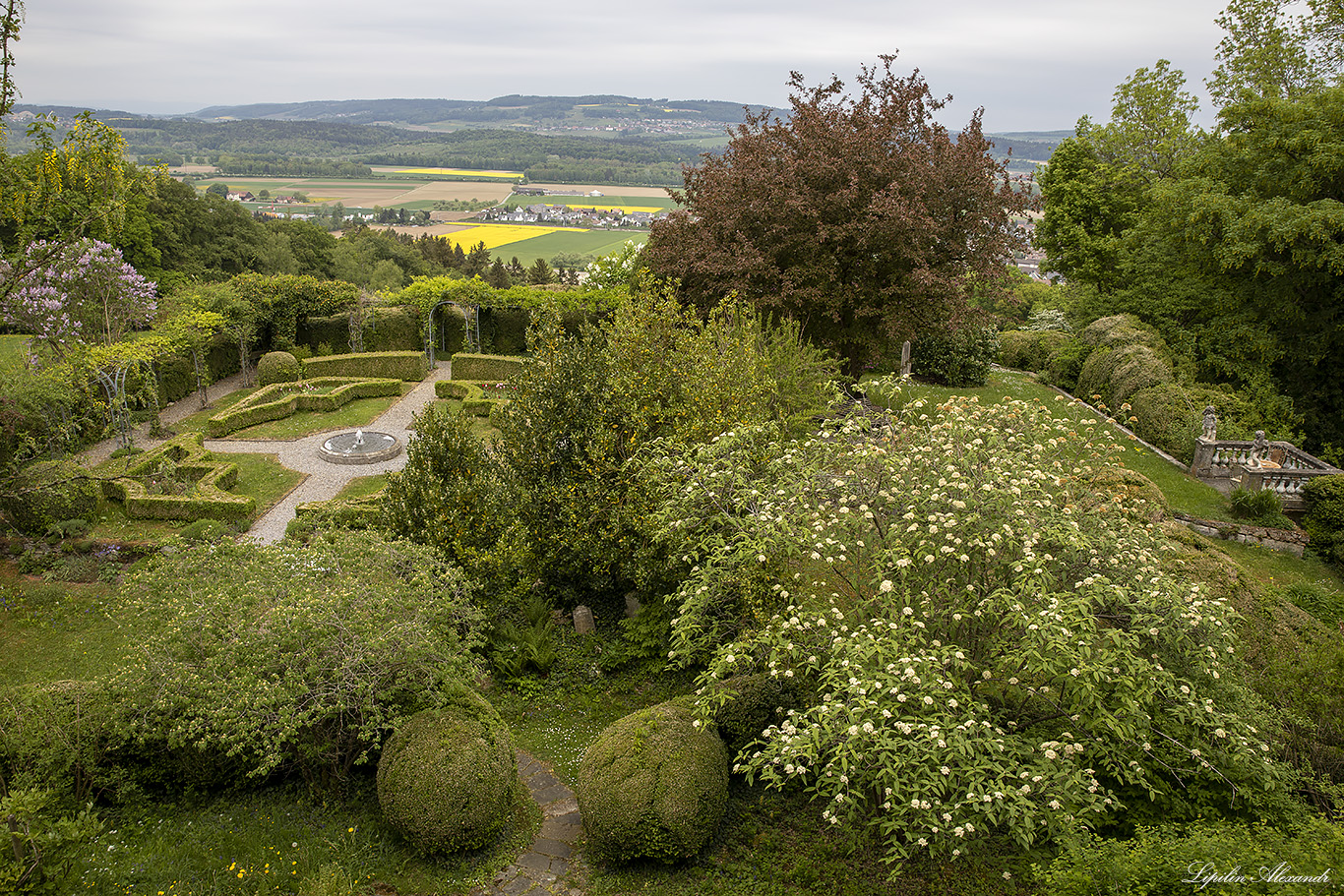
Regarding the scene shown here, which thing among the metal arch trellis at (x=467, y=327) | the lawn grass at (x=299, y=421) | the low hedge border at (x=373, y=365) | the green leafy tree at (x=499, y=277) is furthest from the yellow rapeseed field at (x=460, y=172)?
the lawn grass at (x=299, y=421)

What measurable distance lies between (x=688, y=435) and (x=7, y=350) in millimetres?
29165

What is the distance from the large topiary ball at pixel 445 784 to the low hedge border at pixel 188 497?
1021 centimetres

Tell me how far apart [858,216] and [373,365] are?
59.2ft

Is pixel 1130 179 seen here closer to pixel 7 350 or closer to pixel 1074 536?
pixel 1074 536

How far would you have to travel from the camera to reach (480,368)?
26891mm

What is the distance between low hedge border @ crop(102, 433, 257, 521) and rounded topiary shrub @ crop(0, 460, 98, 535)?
0.87 meters

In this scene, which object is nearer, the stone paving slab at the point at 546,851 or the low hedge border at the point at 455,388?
the stone paving slab at the point at 546,851

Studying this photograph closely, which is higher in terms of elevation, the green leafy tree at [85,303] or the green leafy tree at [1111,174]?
the green leafy tree at [1111,174]

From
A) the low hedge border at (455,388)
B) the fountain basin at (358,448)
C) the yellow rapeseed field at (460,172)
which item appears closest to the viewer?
the fountain basin at (358,448)

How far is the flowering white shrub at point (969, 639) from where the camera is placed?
5.90 m

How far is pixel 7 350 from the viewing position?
26500 mm

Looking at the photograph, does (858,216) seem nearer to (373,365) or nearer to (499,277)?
(373,365)

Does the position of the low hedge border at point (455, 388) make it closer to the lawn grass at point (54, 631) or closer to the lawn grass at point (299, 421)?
the lawn grass at point (299, 421)

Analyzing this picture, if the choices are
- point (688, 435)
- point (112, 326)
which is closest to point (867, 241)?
point (688, 435)
